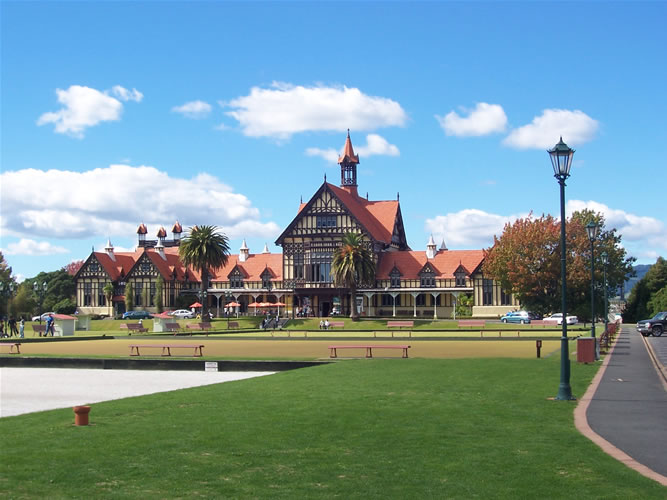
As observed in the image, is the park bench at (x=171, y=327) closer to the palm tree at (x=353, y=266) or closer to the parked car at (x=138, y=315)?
the palm tree at (x=353, y=266)

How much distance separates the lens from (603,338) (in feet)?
126

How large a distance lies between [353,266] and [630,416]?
239ft

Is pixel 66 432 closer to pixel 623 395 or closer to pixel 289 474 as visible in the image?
pixel 289 474

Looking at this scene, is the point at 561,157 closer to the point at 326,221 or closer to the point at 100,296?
the point at 326,221

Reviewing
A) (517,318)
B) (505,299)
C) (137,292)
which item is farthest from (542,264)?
(137,292)

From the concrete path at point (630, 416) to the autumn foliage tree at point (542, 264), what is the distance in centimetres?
5490

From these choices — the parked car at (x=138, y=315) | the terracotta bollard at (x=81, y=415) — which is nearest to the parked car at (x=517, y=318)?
the parked car at (x=138, y=315)

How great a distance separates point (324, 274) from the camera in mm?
101062

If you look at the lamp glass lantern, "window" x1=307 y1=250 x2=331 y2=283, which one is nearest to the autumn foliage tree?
"window" x1=307 y1=250 x2=331 y2=283

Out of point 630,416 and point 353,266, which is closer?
point 630,416

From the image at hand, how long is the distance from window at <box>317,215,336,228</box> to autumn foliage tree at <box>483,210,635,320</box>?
22022 millimetres

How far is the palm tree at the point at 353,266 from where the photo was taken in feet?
290

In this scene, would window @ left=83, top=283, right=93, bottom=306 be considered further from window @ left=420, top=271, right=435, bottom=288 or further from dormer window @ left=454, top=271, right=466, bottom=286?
dormer window @ left=454, top=271, right=466, bottom=286

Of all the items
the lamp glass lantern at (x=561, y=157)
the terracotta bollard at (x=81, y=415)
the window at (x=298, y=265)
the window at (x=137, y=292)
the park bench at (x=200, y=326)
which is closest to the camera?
the terracotta bollard at (x=81, y=415)
